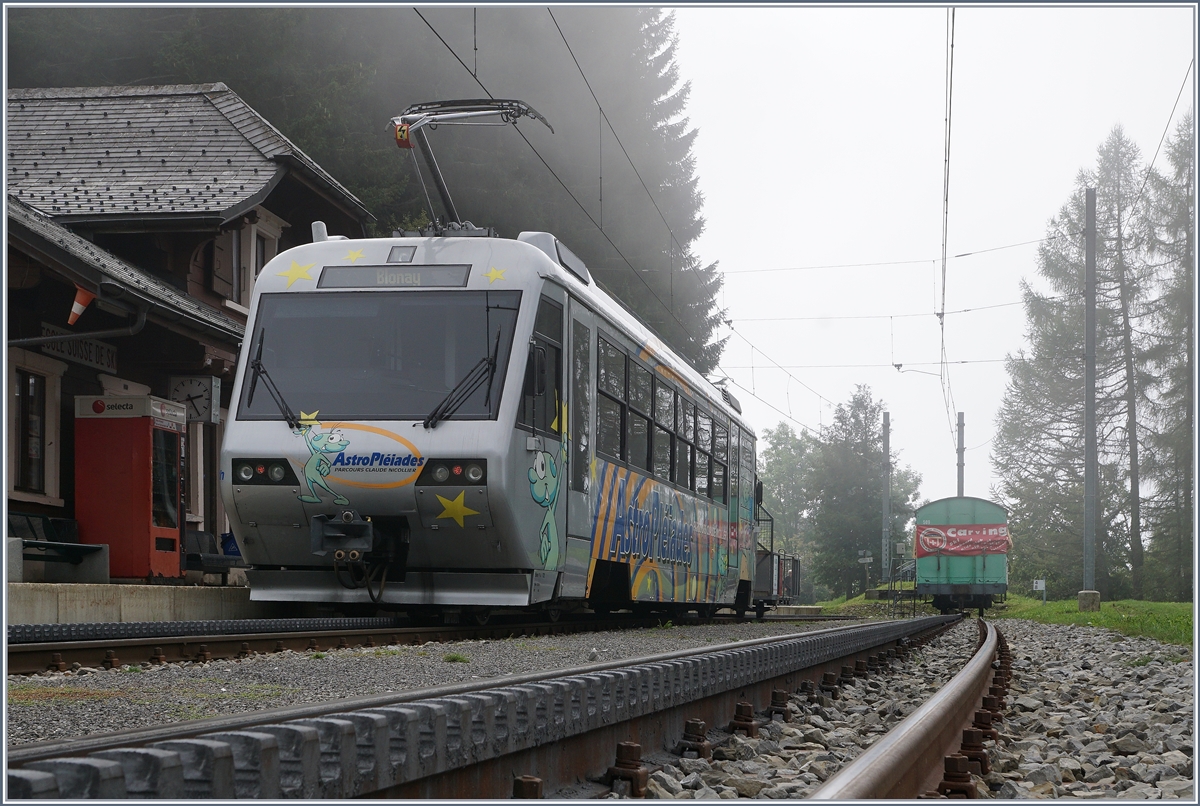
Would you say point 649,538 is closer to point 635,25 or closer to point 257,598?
point 257,598

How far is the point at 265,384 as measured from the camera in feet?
33.3

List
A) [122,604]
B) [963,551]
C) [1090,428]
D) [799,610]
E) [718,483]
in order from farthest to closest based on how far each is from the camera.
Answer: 1. [799,610]
2. [963,551]
3. [1090,428]
4. [718,483]
5. [122,604]

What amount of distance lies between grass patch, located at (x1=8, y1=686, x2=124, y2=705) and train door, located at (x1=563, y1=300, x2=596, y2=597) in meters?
5.78

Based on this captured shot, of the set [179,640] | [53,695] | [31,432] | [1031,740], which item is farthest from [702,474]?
[53,695]

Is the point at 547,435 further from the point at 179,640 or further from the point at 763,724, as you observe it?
the point at 763,724

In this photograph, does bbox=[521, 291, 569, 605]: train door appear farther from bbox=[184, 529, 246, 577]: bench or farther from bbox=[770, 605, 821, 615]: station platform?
bbox=[770, 605, 821, 615]: station platform

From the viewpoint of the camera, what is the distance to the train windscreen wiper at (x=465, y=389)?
32.3 ft

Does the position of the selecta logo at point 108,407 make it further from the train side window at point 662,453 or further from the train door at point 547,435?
the train door at point 547,435

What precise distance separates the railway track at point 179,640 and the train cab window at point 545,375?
6.11ft

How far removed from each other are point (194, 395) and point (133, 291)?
4109mm

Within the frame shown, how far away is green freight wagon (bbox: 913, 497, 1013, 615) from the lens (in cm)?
3497

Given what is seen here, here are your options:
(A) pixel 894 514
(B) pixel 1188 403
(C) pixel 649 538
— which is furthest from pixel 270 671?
(A) pixel 894 514

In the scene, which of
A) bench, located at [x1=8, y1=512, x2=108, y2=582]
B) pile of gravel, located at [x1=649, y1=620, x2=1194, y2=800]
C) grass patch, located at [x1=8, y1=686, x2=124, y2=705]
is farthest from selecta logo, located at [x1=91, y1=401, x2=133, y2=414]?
grass patch, located at [x1=8, y1=686, x2=124, y2=705]

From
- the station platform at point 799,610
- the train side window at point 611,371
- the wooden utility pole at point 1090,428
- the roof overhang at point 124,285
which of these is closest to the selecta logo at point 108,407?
the roof overhang at point 124,285
